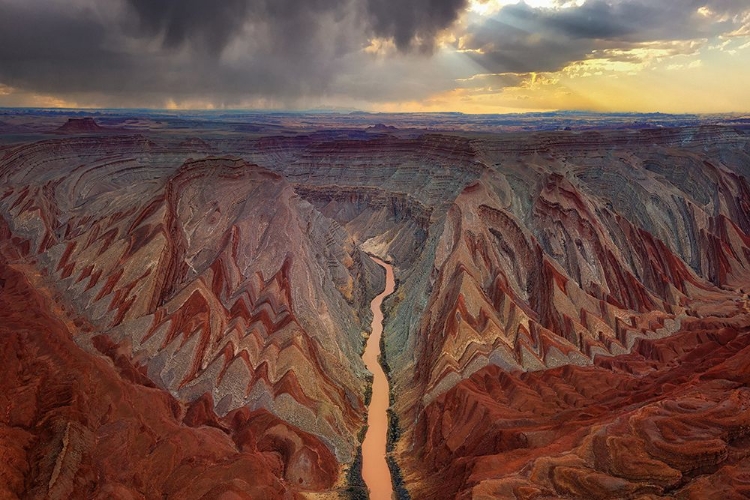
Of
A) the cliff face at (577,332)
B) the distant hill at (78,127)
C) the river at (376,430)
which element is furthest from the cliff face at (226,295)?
the distant hill at (78,127)

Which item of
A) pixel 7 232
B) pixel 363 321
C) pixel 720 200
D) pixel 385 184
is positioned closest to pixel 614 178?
pixel 720 200

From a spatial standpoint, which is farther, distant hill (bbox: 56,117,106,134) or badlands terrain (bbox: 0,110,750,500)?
distant hill (bbox: 56,117,106,134)

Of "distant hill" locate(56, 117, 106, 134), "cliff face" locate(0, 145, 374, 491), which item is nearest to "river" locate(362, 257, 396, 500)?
"cliff face" locate(0, 145, 374, 491)

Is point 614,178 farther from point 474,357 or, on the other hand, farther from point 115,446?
point 115,446

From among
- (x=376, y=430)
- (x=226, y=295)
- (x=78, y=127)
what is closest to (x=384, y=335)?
(x=376, y=430)

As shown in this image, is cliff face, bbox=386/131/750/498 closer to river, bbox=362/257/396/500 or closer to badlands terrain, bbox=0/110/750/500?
badlands terrain, bbox=0/110/750/500

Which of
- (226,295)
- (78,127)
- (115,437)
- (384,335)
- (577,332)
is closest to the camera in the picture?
(115,437)

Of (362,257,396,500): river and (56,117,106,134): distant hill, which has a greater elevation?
(56,117,106,134): distant hill

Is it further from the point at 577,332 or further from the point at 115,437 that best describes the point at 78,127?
the point at 577,332
